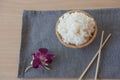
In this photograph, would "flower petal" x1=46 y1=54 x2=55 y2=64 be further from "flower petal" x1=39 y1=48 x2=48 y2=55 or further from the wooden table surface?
the wooden table surface

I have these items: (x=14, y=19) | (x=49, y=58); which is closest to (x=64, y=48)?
(x=49, y=58)

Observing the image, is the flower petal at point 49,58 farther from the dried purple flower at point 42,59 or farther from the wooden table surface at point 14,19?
the wooden table surface at point 14,19

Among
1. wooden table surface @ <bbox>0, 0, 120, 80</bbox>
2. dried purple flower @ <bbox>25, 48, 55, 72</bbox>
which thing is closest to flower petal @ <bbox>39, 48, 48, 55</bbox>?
dried purple flower @ <bbox>25, 48, 55, 72</bbox>

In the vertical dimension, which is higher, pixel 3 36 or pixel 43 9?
pixel 43 9

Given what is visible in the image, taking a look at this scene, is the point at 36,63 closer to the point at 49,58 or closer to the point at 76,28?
the point at 49,58

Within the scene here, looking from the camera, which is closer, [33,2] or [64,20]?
[64,20]

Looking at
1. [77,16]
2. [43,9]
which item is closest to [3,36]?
[43,9]

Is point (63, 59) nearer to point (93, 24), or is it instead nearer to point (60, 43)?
point (60, 43)
